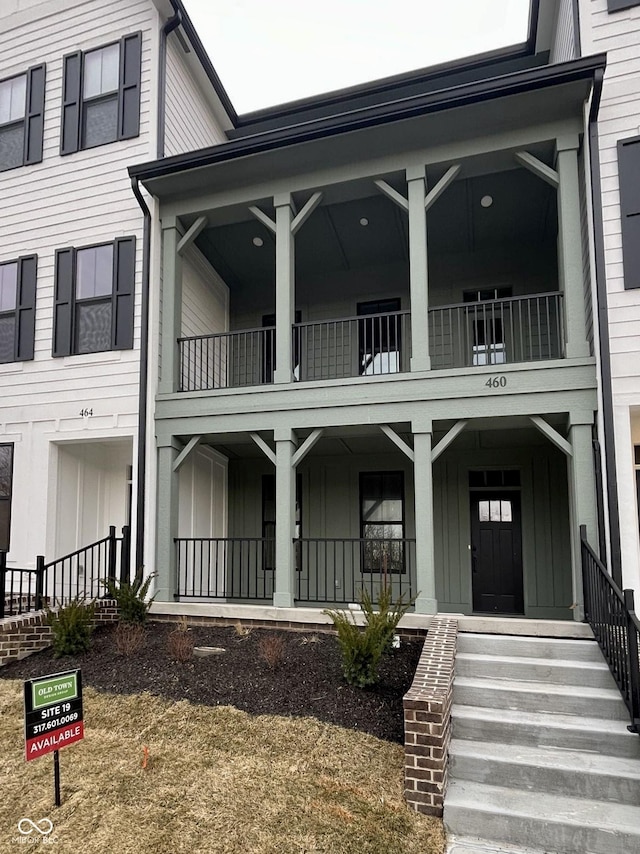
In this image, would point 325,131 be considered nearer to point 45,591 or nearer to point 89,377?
point 89,377

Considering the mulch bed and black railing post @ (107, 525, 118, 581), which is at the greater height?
black railing post @ (107, 525, 118, 581)

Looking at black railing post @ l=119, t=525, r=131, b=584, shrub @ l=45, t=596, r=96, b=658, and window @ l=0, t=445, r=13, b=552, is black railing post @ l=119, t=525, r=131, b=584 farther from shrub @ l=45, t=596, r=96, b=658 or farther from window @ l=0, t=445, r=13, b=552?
window @ l=0, t=445, r=13, b=552

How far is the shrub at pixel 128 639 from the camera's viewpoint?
6.86 m

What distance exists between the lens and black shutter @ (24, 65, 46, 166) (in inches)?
397

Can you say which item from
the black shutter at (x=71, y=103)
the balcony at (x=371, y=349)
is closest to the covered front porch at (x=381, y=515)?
the balcony at (x=371, y=349)

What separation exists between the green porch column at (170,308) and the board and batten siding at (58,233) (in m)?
0.38

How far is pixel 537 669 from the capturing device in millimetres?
5621

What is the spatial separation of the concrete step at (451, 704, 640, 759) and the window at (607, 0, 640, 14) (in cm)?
808

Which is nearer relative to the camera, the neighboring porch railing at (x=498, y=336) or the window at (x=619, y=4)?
the window at (x=619, y=4)

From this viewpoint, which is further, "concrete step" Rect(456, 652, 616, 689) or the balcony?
the balcony

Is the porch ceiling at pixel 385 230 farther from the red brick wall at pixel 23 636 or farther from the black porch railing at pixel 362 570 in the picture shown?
the red brick wall at pixel 23 636

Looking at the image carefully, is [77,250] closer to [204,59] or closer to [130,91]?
[130,91]

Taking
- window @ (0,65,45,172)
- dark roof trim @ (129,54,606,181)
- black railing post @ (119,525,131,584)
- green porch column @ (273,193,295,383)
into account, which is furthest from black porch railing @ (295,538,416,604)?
window @ (0,65,45,172)

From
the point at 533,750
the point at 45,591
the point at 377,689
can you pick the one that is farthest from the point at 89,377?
the point at 533,750
